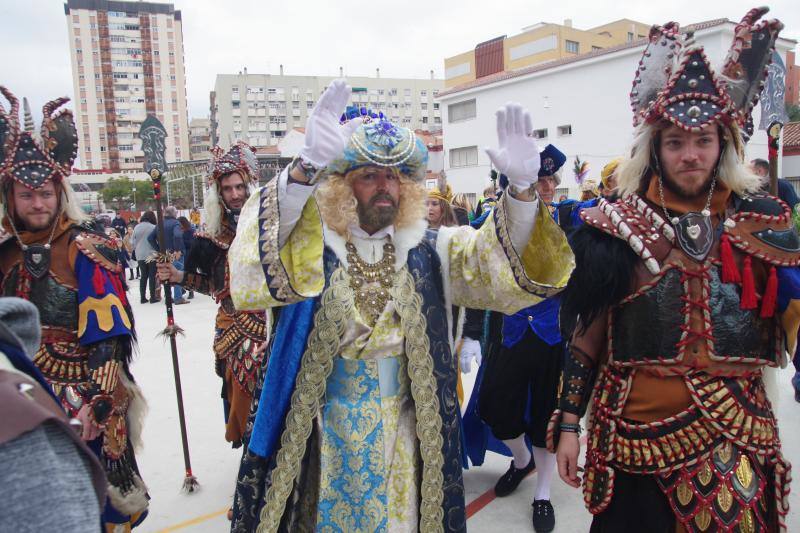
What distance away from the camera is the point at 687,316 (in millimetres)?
1946

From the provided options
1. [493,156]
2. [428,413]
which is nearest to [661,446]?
[428,413]

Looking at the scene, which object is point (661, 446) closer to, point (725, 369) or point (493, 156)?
point (725, 369)

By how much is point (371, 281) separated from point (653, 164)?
1.12 metres

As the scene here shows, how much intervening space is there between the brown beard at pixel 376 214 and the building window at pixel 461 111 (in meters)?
31.2

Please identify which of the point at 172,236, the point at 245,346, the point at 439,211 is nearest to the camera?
the point at 245,346

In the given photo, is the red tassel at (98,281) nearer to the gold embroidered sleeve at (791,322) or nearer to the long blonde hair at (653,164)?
the long blonde hair at (653,164)

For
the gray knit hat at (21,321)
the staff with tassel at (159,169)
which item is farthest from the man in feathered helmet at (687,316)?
the staff with tassel at (159,169)

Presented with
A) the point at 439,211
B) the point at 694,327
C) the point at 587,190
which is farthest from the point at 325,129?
the point at 587,190

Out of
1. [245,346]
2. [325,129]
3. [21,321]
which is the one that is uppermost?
[325,129]

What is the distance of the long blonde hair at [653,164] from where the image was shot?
6.79 feet

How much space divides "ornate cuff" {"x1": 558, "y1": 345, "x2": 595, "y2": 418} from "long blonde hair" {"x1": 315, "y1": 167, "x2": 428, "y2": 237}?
2.72ft

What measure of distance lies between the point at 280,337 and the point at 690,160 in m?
1.57

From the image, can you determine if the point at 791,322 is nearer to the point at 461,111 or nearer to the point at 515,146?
the point at 515,146

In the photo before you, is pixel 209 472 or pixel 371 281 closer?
pixel 371 281
